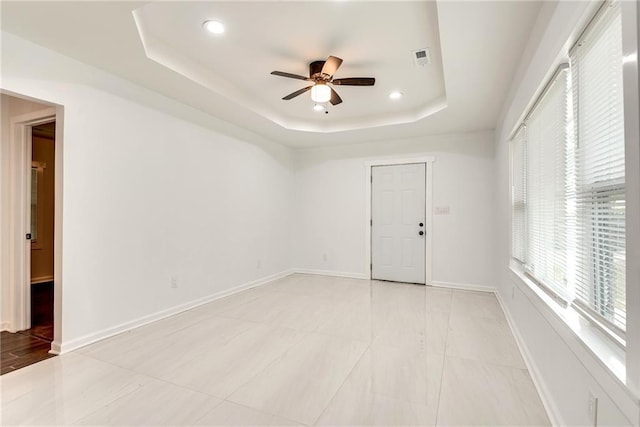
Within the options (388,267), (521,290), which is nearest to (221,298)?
(388,267)

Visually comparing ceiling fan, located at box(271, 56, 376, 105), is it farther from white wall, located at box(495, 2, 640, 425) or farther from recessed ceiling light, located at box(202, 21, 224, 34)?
white wall, located at box(495, 2, 640, 425)

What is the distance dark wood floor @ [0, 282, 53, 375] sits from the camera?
2.41 metres

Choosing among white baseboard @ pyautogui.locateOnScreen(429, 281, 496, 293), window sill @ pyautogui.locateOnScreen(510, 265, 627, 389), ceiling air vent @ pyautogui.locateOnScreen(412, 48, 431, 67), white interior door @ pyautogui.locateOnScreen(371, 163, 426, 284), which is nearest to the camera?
window sill @ pyautogui.locateOnScreen(510, 265, 627, 389)

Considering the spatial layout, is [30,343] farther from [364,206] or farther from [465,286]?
[465,286]

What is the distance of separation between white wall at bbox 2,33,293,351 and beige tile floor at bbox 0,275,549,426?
39 centimetres

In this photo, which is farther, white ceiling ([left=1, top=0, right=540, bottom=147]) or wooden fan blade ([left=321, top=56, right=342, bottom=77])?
wooden fan blade ([left=321, top=56, right=342, bottom=77])

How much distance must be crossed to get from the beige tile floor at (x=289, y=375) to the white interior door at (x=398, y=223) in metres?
1.67

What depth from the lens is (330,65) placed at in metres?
2.72

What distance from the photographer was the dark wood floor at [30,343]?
2.41 meters

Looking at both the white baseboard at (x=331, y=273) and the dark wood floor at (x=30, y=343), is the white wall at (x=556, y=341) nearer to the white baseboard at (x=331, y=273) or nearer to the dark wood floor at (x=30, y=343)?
the white baseboard at (x=331, y=273)

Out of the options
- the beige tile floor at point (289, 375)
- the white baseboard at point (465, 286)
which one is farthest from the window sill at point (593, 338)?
the white baseboard at point (465, 286)

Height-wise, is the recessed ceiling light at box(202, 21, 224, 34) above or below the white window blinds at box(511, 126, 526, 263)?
above

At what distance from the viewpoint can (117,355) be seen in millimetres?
2494

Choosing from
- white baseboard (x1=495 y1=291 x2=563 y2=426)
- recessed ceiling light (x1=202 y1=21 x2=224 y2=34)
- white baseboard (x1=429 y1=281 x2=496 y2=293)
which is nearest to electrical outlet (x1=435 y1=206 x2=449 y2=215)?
white baseboard (x1=429 y1=281 x2=496 y2=293)
